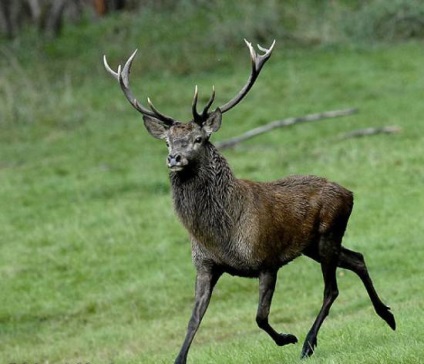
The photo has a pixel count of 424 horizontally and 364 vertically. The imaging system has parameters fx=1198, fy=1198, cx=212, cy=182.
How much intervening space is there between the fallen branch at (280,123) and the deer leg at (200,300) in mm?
14468

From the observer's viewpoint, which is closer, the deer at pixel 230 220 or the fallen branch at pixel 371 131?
the deer at pixel 230 220

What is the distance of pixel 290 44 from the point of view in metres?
32.7

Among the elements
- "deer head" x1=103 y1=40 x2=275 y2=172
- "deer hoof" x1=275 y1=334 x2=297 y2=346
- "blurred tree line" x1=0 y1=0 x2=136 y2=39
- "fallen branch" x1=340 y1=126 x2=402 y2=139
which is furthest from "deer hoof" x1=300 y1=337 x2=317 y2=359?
"blurred tree line" x1=0 y1=0 x2=136 y2=39

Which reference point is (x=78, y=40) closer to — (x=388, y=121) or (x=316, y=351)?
(x=388, y=121)

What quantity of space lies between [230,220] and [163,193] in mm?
11201

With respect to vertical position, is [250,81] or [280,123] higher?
[250,81]

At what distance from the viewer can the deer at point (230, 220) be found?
9.56 metres

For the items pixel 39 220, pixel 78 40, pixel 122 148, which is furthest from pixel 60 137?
pixel 78 40

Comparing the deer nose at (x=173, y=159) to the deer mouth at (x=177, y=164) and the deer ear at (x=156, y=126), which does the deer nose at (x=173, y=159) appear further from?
the deer ear at (x=156, y=126)

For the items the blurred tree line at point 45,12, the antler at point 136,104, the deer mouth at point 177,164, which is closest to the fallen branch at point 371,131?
the antler at point 136,104

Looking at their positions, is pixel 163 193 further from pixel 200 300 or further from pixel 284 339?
pixel 200 300

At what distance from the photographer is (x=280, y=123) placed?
2541cm

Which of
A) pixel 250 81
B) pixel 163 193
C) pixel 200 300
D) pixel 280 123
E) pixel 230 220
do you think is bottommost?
pixel 163 193

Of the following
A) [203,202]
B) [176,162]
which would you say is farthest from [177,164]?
[203,202]
